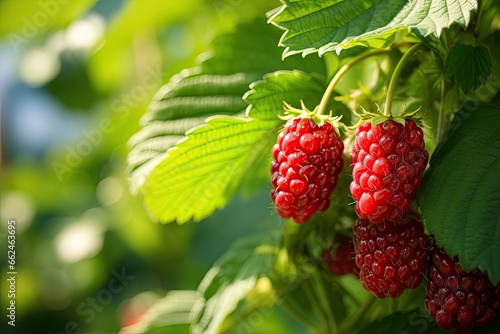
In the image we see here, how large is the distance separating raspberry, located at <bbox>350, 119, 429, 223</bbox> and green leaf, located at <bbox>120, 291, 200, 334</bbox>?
20.5 inches

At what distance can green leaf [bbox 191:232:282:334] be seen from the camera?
1.07m

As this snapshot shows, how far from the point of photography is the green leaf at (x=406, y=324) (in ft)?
3.00

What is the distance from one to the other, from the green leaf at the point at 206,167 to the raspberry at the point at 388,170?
0.19 m

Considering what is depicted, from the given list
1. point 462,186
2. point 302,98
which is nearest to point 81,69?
point 302,98

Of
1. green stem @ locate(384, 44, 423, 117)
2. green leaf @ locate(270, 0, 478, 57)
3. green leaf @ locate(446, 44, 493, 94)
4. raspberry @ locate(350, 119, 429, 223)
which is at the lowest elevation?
raspberry @ locate(350, 119, 429, 223)

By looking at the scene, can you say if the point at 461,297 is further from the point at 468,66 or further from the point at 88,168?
the point at 88,168

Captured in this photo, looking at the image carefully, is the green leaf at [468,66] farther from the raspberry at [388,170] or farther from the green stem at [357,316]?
the green stem at [357,316]

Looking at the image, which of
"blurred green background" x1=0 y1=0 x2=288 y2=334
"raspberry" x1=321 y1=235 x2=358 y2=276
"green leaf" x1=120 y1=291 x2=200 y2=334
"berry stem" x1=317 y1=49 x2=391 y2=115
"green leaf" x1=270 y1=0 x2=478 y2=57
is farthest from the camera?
"blurred green background" x1=0 y1=0 x2=288 y2=334

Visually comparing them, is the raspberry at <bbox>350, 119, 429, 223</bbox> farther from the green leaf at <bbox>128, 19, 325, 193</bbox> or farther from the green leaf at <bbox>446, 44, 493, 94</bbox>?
the green leaf at <bbox>128, 19, 325, 193</bbox>

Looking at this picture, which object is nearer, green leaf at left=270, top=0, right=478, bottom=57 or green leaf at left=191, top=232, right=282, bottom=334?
green leaf at left=270, top=0, right=478, bottom=57

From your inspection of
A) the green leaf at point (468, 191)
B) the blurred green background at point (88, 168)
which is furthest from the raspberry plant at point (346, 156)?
the blurred green background at point (88, 168)

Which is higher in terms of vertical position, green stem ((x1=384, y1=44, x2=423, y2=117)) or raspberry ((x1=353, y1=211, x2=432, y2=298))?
green stem ((x1=384, y1=44, x2=423, y2=117))

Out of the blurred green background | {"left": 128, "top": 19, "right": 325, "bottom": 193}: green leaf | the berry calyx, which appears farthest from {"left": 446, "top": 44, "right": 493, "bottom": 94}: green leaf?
the blurred green background

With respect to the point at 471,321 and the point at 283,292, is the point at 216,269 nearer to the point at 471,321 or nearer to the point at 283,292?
the point at 283,292
